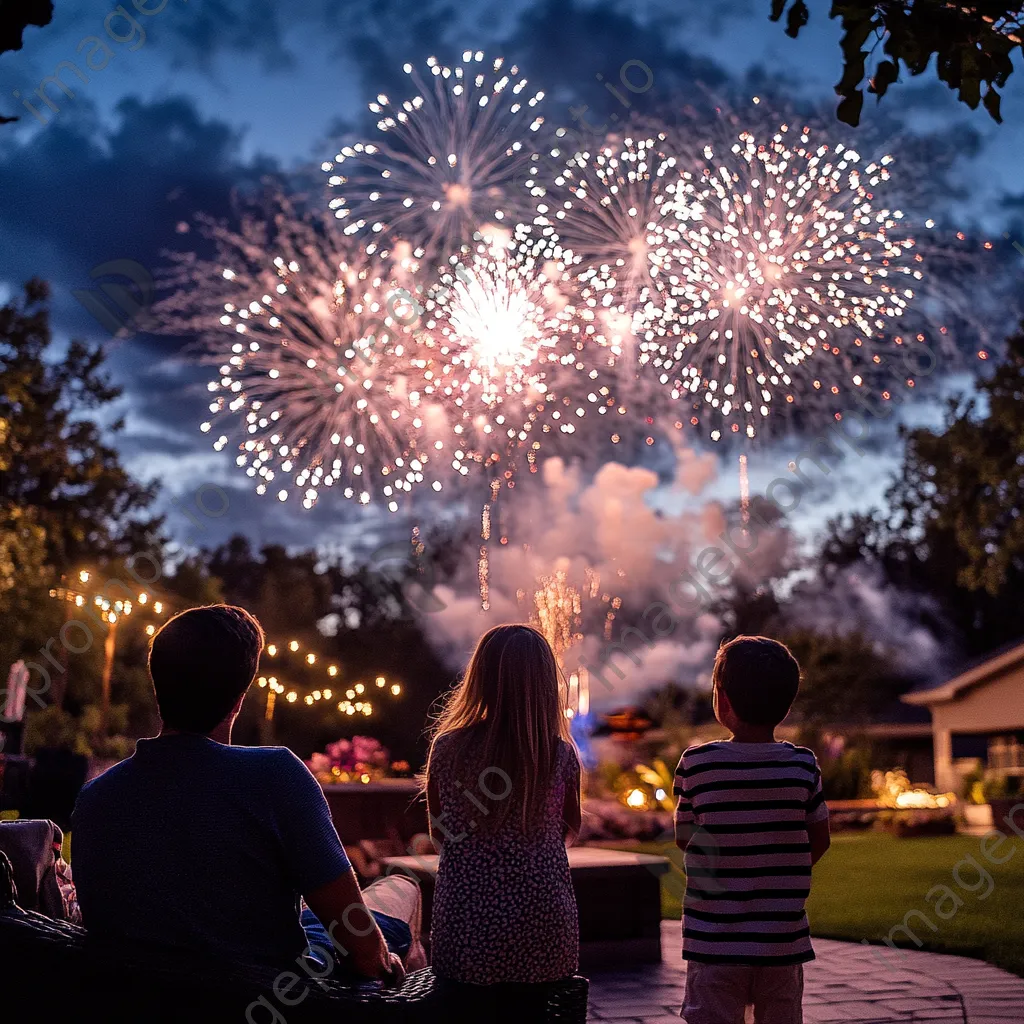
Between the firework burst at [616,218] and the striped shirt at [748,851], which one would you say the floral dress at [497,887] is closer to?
the striped shirt at [748,851]

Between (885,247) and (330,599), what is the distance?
1494 inches

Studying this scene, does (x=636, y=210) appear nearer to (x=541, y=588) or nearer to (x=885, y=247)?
(x=885, y=247)

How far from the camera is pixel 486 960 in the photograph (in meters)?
2.99

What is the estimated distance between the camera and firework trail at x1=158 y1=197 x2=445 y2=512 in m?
12.2

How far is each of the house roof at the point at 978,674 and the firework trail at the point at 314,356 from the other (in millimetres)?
19647

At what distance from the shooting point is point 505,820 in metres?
3.15

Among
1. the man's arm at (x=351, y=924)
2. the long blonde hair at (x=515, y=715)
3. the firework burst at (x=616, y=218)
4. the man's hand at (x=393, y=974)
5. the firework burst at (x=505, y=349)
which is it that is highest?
the firework burst at (x=616, y=218)

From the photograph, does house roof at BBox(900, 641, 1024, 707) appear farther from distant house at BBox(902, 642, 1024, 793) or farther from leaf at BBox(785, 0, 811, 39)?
leaf at BBox(785, 0, 811, 39)

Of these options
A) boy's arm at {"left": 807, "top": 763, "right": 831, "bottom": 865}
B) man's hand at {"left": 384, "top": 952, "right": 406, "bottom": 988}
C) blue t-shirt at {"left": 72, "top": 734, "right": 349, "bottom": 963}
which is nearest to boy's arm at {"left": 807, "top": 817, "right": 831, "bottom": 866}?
boy's arm at {"left": 807, "top": 763, "right": 831, "bottom": 865}

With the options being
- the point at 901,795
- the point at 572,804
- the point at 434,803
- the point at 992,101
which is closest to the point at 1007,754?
the point at 901,795

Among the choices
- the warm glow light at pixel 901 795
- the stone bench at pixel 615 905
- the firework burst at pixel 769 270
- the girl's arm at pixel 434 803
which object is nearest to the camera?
the girl's arm at pixel 434 803

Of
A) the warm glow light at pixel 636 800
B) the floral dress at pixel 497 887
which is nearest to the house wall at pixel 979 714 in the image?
the warm glow light at pixel 636 800

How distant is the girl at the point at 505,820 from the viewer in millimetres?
3035

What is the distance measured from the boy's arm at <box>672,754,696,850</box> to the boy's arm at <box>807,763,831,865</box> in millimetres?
353
